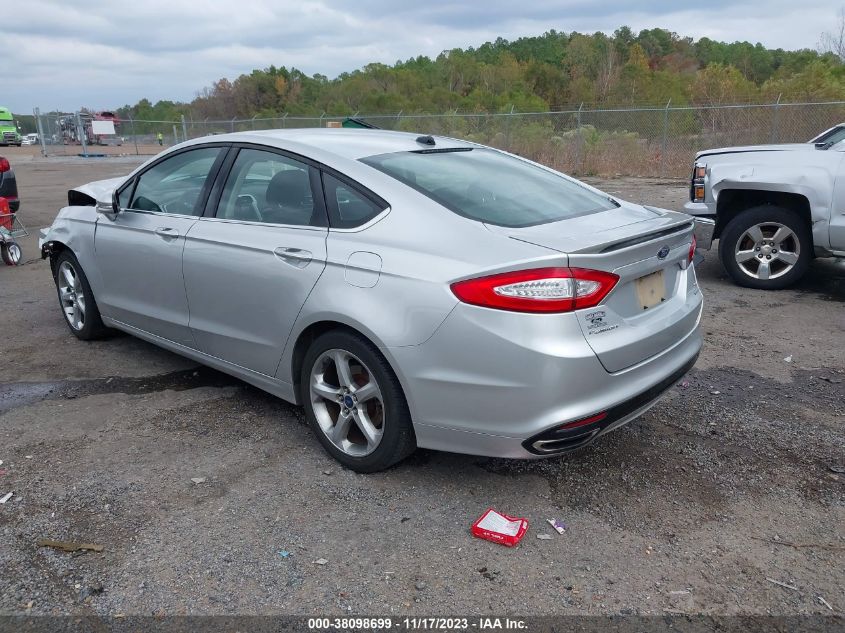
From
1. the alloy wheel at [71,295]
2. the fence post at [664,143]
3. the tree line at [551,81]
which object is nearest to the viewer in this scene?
the alloy wheel at [71,295]

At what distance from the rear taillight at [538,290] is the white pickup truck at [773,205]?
4211 mm

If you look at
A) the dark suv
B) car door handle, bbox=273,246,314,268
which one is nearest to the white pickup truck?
car door handle, bbox=273,246,314,268

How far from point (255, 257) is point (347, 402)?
3.07 feet

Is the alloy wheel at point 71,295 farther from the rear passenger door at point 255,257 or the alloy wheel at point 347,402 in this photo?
the alloy wheel at point 347,402

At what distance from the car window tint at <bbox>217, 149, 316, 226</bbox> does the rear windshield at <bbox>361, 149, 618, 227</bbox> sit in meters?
0.39

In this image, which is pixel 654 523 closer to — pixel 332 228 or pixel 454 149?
pixel 332 228

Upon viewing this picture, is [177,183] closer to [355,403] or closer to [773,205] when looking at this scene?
[355,403]

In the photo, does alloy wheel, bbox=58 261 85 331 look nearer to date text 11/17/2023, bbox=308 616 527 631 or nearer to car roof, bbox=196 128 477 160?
car roof, bbox=196 128 477 160

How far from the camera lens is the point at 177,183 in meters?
4.45

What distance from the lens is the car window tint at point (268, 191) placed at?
361 cm

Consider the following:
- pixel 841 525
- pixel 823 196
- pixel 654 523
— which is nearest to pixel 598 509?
pixel 654 523

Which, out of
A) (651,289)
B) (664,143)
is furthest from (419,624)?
(664,143)

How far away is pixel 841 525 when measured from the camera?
2971mm

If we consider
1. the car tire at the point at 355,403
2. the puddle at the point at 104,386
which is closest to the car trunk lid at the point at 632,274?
the car tire at the point at 355,403
